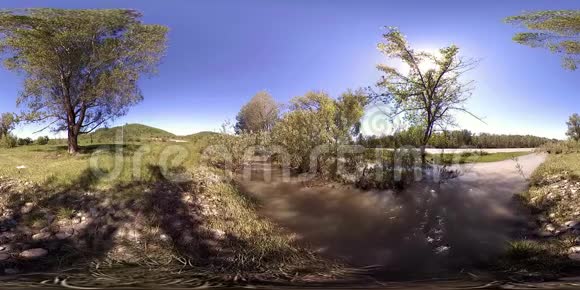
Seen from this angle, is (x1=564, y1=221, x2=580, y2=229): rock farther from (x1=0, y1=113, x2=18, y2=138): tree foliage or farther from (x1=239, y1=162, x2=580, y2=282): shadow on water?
(x1=0, y1=113, x2=18, y2=138): tree foliage

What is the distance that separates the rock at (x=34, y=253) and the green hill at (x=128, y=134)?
4.86m

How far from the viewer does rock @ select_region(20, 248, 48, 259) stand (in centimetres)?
450

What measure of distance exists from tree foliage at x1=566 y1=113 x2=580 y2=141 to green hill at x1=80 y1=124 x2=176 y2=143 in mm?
10317

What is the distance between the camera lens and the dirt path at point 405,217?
5.06 meters

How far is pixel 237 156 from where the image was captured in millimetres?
8914

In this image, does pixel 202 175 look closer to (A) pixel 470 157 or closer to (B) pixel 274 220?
(B) pixel 274 220

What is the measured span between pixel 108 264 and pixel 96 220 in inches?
61.7

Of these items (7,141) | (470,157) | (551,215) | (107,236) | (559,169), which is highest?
(7,141)

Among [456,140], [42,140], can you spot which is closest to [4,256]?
[456,140]

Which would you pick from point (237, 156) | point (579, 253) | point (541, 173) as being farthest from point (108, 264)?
point (541, 173)

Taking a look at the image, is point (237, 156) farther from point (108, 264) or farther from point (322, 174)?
point (108, 264)

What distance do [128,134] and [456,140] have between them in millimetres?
9210

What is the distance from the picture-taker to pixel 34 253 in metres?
4.58

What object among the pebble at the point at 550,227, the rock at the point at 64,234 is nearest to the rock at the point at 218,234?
the rock at the point at 64,234
